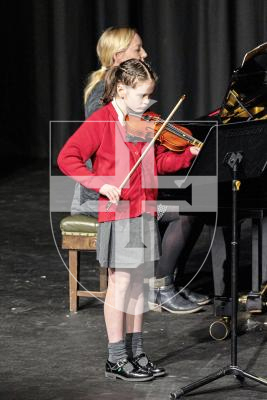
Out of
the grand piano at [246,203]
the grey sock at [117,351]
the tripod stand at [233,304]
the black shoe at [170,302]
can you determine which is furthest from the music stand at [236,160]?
the black shoe at [170,302]

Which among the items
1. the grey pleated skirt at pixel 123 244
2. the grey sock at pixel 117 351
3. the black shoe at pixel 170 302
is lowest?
the grey sock at pixel 117 351

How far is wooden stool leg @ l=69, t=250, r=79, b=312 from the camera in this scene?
189 inches

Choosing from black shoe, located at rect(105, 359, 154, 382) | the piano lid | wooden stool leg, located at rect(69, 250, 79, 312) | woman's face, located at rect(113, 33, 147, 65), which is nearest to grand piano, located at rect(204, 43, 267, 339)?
the piano lid

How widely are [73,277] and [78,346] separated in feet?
1.83

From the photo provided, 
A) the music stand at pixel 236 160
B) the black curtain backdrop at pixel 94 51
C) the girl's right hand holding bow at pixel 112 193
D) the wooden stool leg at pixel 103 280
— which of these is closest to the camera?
the girl's right hand holding bow at pixel 112 193

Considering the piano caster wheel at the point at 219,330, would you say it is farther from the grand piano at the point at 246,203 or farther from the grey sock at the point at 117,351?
the grey sock at the point at 117,351

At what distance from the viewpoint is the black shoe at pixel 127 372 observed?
3.85 metres

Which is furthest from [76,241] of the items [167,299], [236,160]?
[236,160]

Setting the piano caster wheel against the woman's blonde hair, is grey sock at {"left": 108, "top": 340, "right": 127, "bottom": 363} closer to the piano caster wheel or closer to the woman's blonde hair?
the piano caster wheel

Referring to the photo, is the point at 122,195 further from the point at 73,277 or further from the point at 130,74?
the point at 73,277

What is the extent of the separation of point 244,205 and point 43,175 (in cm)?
437

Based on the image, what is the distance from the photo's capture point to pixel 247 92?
4.60 meters

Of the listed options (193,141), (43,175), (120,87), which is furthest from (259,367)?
(43,175)

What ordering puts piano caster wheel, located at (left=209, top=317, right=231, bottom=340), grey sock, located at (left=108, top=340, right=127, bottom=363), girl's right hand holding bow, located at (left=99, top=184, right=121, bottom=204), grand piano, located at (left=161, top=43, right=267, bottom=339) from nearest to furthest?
girl's right hand holding bow, located at (left=99, top=184, right=121, bottom=204)
grey sock, located at (left=108, top=340, right=127, bottom=363)
grand piano, located at (left=161, top=43, right=267, bottom=339)
piano caster wheel, located at (left=209, top=317, right=231, bottom=340)
